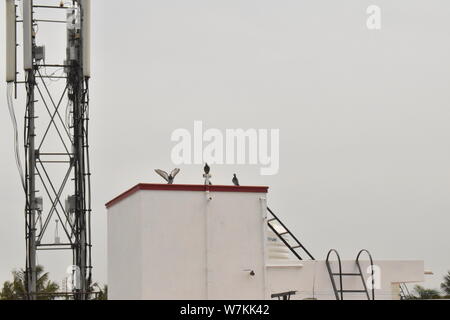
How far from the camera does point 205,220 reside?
2719 centimetres

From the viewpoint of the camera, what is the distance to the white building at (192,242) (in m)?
26.6

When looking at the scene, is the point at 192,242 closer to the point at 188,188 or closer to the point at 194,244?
the point at 194,244

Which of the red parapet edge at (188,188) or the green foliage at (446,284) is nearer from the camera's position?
the red parapet edge at (188,188)

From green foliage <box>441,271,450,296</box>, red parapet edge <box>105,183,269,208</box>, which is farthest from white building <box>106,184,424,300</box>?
green foliage <box>441,271,450,296</box>

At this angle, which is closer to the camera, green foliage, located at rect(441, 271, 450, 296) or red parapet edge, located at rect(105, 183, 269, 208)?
red parapet edge, located at rect(105, 183, 269, 208)

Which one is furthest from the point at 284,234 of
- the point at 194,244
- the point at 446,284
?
the point at 446,284

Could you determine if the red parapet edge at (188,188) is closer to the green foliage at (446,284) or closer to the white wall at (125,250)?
the white wall at (125,250)

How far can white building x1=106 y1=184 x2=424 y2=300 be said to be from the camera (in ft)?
87.1

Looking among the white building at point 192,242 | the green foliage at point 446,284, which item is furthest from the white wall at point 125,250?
the green foliage at point 446,284

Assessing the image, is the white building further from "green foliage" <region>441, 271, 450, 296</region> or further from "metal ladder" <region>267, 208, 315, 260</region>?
"green foliage" <region>441, 271, 450, 296</region>

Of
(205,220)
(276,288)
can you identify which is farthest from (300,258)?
(205,220)

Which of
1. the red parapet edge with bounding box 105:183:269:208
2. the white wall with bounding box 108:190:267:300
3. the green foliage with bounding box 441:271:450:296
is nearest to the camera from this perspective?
the white wall with bounding box 108:190:267:300

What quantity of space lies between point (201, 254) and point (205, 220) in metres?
0.88
